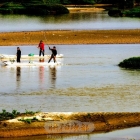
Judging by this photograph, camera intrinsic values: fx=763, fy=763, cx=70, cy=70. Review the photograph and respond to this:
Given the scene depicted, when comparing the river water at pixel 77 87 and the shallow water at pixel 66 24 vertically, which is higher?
the river water at pixel 77 87

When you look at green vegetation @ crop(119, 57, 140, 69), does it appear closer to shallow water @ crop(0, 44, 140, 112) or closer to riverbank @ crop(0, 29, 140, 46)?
shallow water @ crop(0, 44, 140, 112)

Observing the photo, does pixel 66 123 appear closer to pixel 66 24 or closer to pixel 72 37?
pixel 72 37

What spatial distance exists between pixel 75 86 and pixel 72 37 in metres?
26.5

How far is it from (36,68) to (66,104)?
1272cm

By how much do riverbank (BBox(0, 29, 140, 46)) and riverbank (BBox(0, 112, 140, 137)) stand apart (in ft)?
107

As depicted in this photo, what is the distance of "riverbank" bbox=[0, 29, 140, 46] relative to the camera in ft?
195

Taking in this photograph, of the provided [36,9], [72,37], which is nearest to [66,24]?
[72,37]

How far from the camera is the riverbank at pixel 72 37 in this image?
59.5m

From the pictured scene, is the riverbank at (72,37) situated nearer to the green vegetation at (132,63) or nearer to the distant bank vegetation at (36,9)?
the green vegetation at (132,63)

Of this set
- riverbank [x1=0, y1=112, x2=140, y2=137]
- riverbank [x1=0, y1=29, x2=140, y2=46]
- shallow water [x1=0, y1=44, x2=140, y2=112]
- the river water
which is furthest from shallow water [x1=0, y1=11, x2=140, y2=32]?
riverbank [x1=0, y1=112, x2=140, y2=137]

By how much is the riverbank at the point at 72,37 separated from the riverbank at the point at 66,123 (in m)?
32.6

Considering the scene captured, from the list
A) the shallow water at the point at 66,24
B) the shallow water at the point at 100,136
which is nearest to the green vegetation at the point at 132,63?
the shallow water at the point at 100,136

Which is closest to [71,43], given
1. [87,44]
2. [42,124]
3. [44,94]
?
[87,44]

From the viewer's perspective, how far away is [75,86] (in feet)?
119
